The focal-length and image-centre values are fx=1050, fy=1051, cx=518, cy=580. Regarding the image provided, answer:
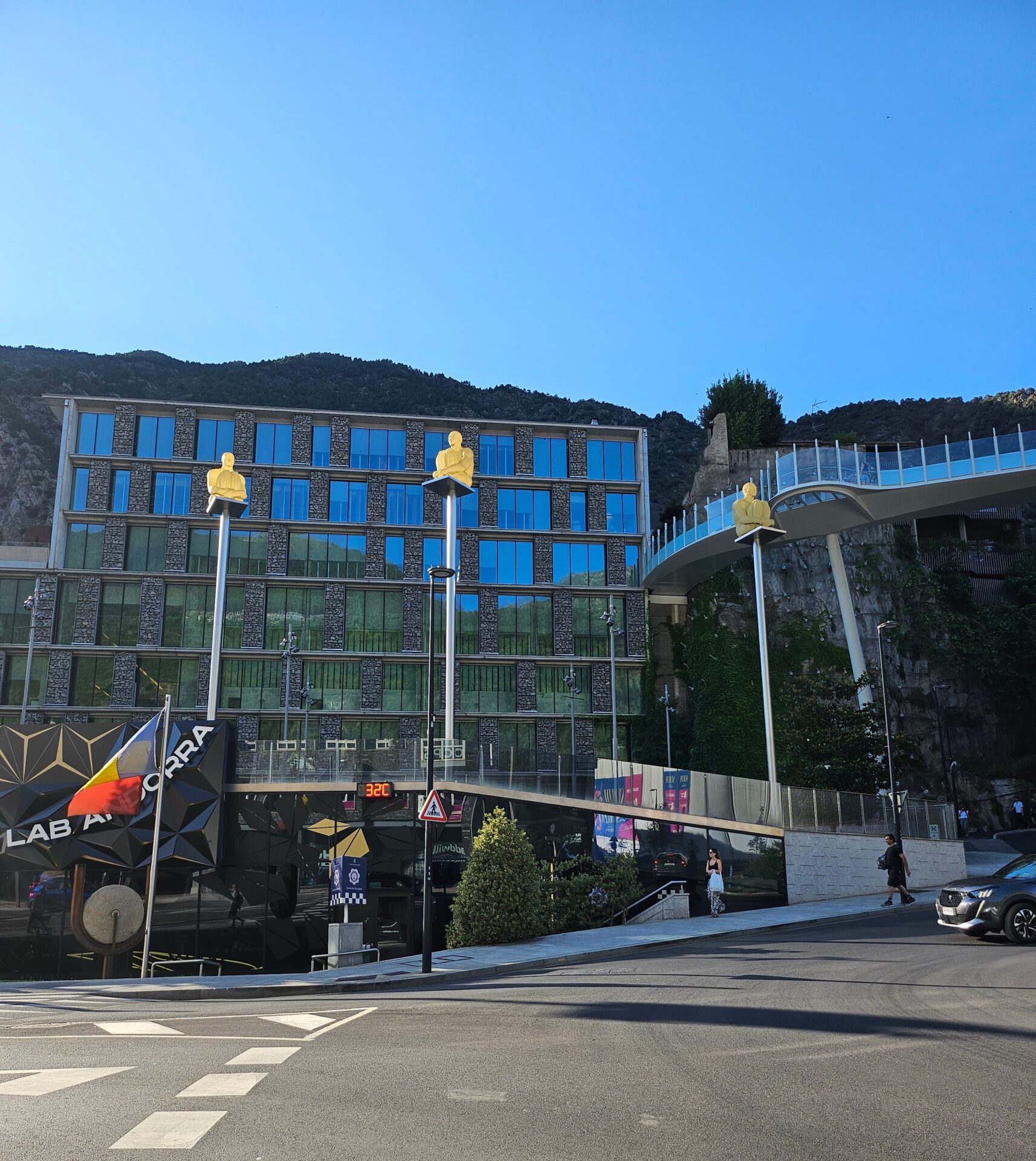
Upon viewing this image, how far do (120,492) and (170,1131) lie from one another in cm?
5702

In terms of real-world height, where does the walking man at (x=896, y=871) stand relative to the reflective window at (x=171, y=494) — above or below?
below

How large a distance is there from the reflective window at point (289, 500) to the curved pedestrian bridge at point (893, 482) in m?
27.1

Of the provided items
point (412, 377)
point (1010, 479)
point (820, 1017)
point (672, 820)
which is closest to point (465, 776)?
point (672, 820)

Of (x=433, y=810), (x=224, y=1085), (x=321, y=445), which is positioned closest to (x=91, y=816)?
(x=433, y=810)

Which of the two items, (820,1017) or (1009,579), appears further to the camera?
(1009,579)

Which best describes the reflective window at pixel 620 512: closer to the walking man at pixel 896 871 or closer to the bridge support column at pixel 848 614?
the bridge support column at pixel 848 614

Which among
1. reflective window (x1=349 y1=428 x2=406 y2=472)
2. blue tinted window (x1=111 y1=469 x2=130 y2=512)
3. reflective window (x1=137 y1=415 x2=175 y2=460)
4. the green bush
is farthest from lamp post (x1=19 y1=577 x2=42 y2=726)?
the green bush

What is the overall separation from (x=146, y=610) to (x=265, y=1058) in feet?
171

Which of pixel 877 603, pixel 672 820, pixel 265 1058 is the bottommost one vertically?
pixel 265 1058

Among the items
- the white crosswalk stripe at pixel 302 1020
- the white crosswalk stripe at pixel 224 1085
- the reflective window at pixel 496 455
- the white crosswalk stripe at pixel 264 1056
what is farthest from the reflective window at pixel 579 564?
the white crosswalk stripe at pixel 224 1085

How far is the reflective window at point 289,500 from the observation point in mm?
59969

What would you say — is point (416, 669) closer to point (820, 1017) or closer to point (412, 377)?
point (820, 1017)

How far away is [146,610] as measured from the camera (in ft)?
188

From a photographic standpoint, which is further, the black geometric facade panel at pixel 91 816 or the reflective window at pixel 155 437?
the reflective window at pixel 155 437
